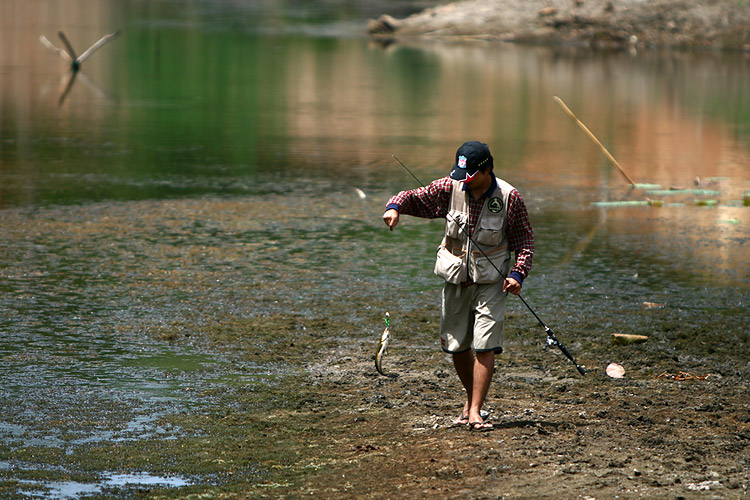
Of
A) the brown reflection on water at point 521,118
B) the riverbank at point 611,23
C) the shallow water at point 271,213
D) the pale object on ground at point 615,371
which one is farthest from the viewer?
the riverbank at point 611,23

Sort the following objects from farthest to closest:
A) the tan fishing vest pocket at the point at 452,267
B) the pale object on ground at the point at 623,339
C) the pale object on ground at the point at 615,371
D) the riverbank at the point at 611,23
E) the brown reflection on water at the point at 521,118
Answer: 1. the riverbank at the point at 611,23
2. the brown reflection on water at the point at 521,118
3. the pale object on ground at the point at 623,339
4. the pale object on ground at the point at 615,371
5. the tan fishing vest pocket at the point at 452,267

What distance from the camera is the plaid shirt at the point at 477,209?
246 inches

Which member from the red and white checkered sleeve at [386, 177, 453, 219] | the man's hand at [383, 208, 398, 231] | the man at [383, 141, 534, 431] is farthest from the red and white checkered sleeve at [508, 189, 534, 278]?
the man's hand at [383, 208, 398, 231]

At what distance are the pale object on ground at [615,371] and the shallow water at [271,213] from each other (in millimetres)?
1082

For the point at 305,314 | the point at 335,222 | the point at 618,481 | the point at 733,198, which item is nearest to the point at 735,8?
the point at 733,198

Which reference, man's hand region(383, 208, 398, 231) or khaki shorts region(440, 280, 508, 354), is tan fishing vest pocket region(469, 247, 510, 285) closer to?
khaki shorts region(440, 280, 508, 354)

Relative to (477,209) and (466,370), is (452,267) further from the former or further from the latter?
(466,370)

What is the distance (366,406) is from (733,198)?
869cm

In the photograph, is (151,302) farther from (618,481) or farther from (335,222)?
(618,481)

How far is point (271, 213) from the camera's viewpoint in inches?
497

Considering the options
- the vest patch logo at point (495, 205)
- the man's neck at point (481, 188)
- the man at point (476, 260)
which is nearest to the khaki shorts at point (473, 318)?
the man at point (476, 260)

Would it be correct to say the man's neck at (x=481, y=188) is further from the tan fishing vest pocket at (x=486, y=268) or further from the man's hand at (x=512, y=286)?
the man's hand at (x=512, y=286)

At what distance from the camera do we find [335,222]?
1225 centimetres

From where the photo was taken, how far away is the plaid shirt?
20.5 feet
